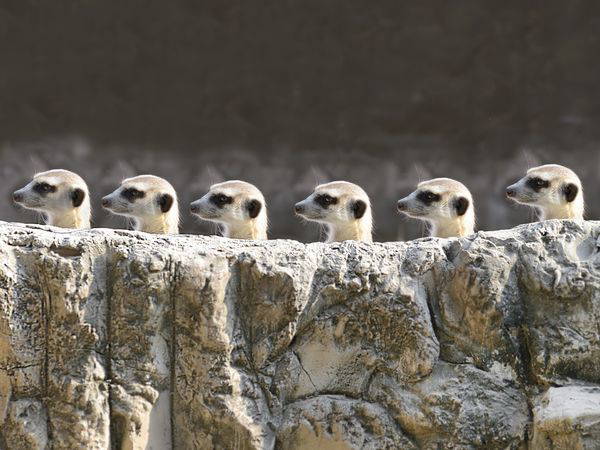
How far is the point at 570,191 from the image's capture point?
723cm

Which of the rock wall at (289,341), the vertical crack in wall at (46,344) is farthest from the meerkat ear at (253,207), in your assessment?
the vertical crack in wall at (46,344)

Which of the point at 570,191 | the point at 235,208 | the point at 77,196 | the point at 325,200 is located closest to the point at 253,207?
the point at 235,208

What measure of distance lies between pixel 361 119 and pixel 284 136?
0.49 metres

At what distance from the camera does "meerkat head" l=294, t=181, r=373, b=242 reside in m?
7.43

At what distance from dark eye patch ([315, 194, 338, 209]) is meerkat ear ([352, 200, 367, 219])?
101 millimetres

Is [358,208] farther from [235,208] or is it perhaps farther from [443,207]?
[235,208]

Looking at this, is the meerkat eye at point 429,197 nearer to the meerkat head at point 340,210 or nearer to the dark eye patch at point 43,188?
the meerkat head at point 340,210

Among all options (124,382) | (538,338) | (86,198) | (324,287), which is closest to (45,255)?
(124,382)

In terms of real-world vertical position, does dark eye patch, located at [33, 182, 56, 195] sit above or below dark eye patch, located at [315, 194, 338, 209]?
above

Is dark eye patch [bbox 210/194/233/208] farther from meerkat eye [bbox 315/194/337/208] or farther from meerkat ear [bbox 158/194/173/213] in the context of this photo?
meerkat eye [bbox 315/194/337/208]

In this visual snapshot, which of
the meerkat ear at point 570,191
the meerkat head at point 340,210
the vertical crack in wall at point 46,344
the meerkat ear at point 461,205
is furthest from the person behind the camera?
the meerkat head at point 340,210

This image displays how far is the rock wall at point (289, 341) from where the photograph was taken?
16.4 feet

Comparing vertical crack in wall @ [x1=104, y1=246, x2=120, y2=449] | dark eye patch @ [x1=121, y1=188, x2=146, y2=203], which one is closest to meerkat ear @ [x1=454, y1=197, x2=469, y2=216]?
dark eye patch @ [x1=121, y1=188, x2=146, y2=203]

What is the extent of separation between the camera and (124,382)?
5039mm
